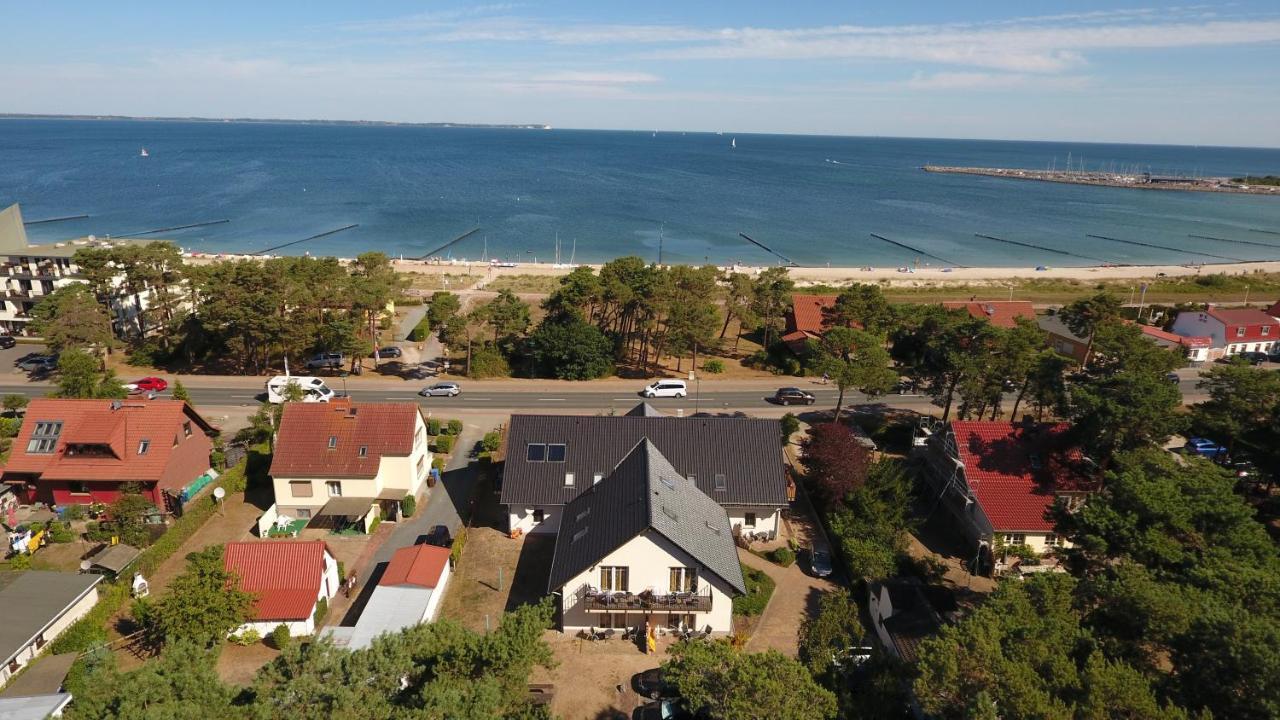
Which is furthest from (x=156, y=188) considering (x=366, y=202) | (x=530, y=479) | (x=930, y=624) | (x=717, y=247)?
(x=930, y=624)

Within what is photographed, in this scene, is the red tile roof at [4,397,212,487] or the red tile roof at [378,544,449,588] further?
the red tile roof at [4,397,212,487]

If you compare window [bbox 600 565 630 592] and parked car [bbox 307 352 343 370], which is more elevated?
parked car [bbox 307 352 343 370]

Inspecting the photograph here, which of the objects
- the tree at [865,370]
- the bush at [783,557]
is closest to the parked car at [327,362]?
the tree at [865,370]

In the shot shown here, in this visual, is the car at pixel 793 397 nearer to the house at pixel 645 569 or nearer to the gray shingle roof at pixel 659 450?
the gray shingle roof at pixel 659 450

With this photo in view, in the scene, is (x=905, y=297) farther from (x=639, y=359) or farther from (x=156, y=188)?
(x=156, y=188)

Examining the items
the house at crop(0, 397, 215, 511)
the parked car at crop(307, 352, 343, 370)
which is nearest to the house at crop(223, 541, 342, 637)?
the house at crop(0, 397, 215, 511)

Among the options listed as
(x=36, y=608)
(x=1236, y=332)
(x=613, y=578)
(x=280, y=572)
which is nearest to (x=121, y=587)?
(x=36, y=608)

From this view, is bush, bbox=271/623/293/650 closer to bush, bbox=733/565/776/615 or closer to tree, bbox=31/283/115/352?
bush, bbox=733/565/776/615

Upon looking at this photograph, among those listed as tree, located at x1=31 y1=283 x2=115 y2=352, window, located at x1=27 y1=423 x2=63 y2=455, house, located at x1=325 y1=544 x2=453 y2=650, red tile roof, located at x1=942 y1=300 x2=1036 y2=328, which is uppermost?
red tile roof, located at x1=942 y1=300 x2=1036 y2=328
